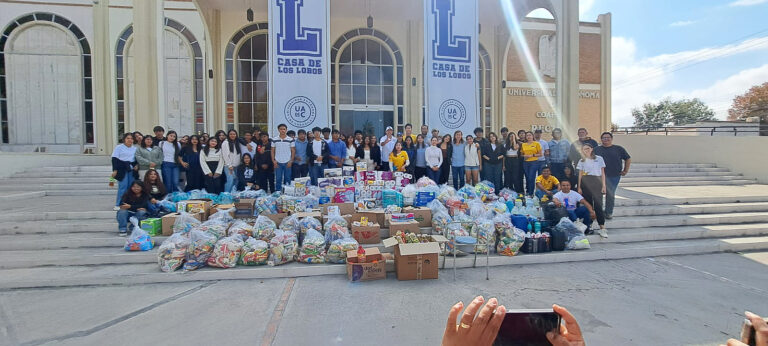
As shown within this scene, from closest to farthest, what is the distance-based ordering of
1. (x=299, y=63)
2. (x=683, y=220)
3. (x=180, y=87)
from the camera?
(x=683, y=220) → (x=299, y=63) → (x=180, y=87)

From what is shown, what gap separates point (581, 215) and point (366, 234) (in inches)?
150

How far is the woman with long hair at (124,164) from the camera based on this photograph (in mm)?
7184

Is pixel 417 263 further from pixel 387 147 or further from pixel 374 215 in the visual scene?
pixel 387 147

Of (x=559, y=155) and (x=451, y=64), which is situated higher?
(x=451, y=64)

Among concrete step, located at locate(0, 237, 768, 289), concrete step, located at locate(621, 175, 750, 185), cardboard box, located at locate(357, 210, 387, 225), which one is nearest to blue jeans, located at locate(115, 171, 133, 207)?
concrete step, located at locate(0, 237, 768, 289)

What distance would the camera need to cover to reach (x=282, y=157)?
8.33 m

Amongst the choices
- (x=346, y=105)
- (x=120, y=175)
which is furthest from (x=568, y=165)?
(x=346, y=105)

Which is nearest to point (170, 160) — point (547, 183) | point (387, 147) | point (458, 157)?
point (387, 147)

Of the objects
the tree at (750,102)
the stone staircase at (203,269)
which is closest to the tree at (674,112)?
the tree at (750,102)

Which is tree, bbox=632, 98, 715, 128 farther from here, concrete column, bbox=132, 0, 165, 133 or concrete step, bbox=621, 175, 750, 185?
concrete column, bbox=132, 0, 165, 133

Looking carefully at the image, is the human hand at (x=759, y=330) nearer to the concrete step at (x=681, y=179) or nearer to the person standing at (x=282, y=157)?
the person standing at (x=282, y=157)

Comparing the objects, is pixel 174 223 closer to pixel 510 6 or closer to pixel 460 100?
pixel 460 100

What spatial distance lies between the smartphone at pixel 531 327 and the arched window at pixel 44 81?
1883 cm

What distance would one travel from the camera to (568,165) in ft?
25.8
